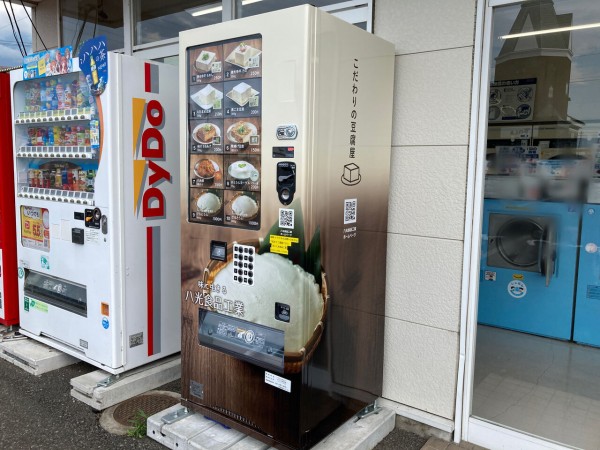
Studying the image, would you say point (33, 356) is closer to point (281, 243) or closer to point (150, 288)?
point (150, 288)

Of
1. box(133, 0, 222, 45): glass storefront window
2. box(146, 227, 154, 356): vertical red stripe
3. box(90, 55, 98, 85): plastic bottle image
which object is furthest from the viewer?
box(133, 0, 222, 45): glass storefront window

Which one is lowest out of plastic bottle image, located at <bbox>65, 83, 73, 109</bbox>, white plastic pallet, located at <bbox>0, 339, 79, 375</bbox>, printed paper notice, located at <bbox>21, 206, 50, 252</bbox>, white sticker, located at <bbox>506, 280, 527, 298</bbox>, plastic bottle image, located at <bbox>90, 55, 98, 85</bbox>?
white plastic pallet, located at <bbox>0, 339, 79, 375</bbox>

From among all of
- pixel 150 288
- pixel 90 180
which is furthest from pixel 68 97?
pixel 150 288

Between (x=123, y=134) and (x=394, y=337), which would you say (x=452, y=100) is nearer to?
(x=394, y=337)

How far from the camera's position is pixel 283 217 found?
2391 mm

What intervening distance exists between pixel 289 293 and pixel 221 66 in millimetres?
1269

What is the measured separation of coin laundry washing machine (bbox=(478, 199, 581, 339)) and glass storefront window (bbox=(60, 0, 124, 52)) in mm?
4188

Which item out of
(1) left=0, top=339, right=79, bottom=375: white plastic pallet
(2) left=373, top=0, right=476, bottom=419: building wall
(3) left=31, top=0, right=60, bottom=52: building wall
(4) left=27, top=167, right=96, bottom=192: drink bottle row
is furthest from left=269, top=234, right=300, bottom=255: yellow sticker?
(3) left=31, top=0, right=60, bottom=52: building wall

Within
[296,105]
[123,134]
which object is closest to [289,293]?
[296,105]

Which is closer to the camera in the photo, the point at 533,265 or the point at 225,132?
the point at 225,132

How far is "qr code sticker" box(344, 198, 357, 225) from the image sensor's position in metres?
2.57

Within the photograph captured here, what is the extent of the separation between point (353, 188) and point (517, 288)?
2308 mm

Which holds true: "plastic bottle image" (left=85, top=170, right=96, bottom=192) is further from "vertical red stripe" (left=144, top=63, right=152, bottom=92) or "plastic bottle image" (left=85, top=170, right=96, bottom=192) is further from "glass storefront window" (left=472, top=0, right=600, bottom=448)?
"glass storefront window" (left=472, top=0, right=600, bottom=448)

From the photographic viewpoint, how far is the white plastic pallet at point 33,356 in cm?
379
